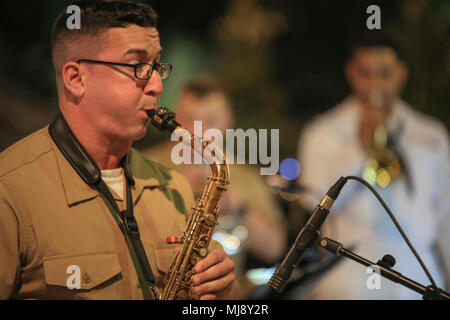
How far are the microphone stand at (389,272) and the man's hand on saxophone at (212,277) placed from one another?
1.54ft

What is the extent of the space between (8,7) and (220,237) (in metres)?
2.41

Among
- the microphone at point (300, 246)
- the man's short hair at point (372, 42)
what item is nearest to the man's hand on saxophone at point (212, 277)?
the microphone at point (300, 246)

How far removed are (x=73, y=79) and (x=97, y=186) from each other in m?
0.47

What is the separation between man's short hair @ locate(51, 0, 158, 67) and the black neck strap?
1.23 ft

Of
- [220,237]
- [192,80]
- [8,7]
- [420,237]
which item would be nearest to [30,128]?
[8,7]

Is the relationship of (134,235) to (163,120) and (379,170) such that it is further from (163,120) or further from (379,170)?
(379,170)

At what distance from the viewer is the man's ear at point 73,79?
2.31 m

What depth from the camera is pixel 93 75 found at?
7.54 ft

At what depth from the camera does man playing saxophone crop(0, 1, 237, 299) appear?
2061 mm

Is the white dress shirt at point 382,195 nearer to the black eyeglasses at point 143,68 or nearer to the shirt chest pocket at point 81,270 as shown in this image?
the black eyeglasses at point 143,68

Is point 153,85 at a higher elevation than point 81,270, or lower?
higher

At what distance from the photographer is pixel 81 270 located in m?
2.10

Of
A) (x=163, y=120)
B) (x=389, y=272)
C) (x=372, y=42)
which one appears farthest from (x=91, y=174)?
(x=372, y=42)

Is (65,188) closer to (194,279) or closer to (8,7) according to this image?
(194,279)
